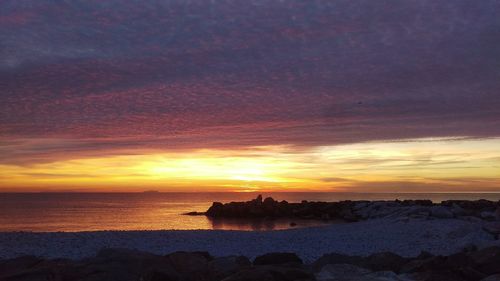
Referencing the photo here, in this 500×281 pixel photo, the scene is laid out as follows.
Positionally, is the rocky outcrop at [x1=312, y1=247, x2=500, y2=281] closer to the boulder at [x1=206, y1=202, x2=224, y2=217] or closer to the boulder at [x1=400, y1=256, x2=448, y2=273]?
the boulder at [x1=400, y1=256, x2=448, y2=273]

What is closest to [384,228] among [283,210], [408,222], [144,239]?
[408,222]

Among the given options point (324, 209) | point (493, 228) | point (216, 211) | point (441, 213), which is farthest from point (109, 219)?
point (493, 228)

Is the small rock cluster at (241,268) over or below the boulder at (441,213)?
below

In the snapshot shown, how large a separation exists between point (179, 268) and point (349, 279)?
3747 millimetres

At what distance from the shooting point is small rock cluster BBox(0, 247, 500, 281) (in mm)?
9727

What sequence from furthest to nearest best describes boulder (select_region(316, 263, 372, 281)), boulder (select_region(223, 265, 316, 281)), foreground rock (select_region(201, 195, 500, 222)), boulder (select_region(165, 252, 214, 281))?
foreground rock (select_region(201, 195, 500, 222)) → boulder (select_region(165, 252, 214, 281)) → boulder (select_region(316, 263, 372, 281)) → boulder (select_region(223, 265, 316, 281))

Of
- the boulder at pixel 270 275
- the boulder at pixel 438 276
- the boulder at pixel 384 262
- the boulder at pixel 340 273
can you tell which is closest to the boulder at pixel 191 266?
the boulder at pixel 270 275

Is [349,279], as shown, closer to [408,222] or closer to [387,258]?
[387,258]

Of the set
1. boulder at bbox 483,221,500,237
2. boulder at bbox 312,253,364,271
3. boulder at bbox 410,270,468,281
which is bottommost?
boulder at bbox 410,270,468,281

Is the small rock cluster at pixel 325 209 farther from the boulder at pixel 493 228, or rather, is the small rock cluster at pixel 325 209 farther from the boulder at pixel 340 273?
the boulder at pixel 340 273

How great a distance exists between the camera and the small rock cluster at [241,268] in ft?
31.9

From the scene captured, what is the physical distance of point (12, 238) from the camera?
20875 millimetres

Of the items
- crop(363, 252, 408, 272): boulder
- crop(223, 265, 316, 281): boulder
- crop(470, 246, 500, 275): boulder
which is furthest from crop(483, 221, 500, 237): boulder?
crop(223, 265, 316, 281): boulder

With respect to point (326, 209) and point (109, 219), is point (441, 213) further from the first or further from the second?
point (109, 219)
